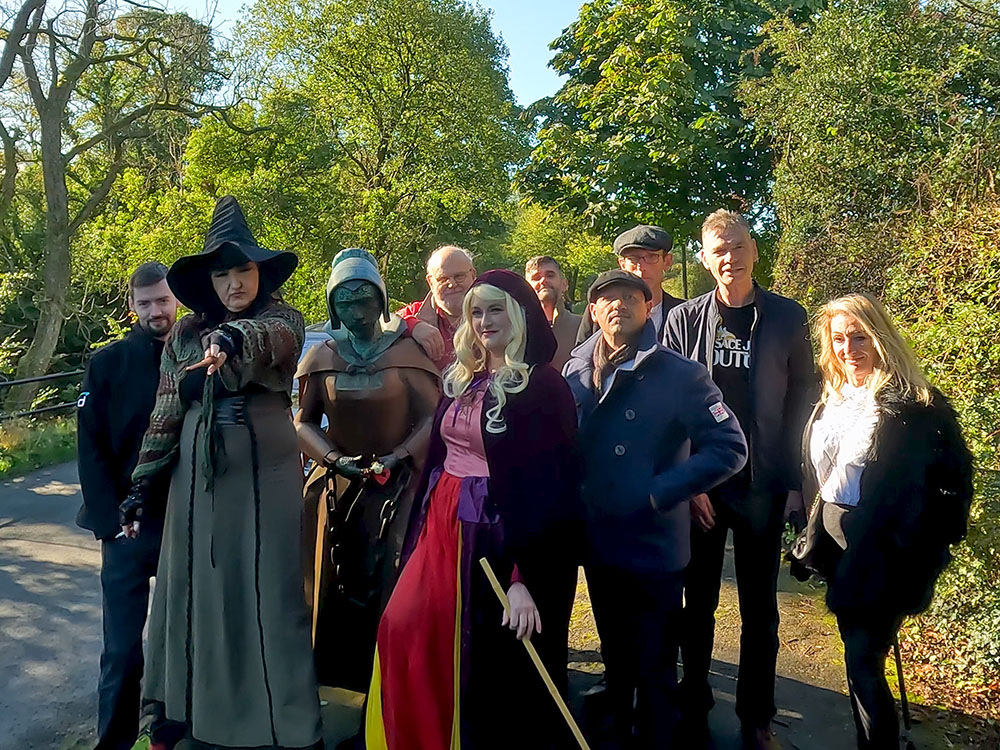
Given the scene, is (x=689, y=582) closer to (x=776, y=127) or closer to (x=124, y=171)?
(x=776, y=127)

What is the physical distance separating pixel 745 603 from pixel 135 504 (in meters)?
2.55

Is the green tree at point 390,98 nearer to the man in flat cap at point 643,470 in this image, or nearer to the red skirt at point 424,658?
the man in flat cap at point 643,470

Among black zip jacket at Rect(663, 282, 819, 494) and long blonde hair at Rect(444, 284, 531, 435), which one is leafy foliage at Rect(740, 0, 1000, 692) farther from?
long blonde hair at Rect(444, 284, 531, 435)

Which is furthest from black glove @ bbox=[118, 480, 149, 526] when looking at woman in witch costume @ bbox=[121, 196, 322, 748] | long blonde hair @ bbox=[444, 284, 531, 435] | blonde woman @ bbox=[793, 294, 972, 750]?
blonde woman @ bbox=[793, 294, 972, 750]

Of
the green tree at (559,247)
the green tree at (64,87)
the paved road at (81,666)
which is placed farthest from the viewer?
the green tree at (559,247)

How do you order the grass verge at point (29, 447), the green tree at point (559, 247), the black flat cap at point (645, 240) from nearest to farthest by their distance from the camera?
the black flat cap at point (645, 240), the grass verge at point (29, 447), the green tree at point (559, 247)

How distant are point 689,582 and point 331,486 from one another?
1.67 metres

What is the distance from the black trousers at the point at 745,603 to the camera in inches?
128

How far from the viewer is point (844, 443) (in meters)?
2.88

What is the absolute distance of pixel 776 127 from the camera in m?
10.1

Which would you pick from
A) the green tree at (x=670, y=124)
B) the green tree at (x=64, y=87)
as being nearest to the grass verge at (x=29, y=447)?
the green tree at (x=64, y=87)

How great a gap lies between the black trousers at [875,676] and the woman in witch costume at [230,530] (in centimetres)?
203

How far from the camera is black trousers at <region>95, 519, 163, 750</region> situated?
119 inches

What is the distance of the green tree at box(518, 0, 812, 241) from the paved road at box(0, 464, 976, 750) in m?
10.7
